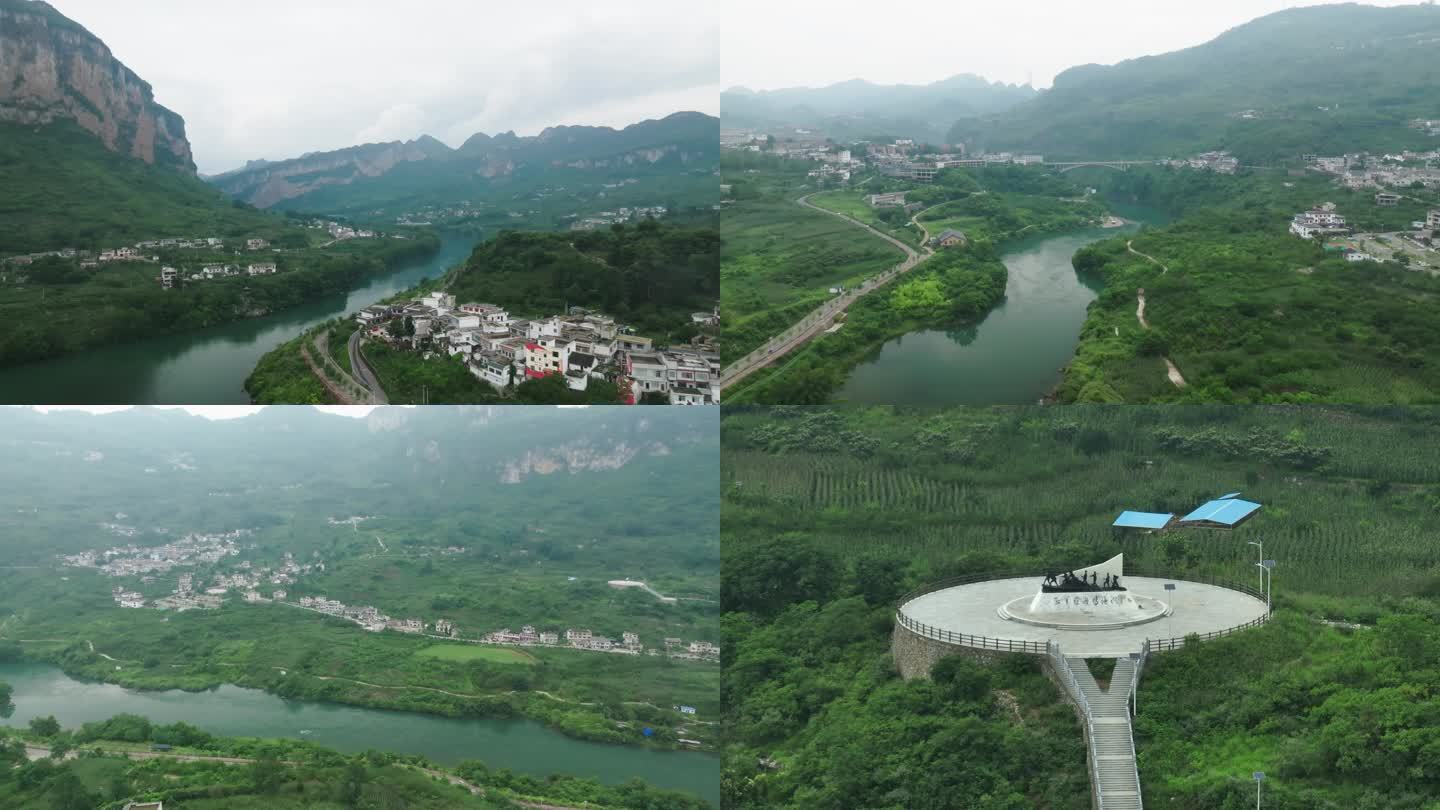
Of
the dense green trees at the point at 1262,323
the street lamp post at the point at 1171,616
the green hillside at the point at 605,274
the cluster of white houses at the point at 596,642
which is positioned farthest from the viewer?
the cluster of white houses at the point at 596,642

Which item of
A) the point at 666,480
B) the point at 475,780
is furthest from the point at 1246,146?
the point at 475,780

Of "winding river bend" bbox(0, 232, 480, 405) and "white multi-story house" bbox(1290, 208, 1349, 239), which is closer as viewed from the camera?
"winding river bend" bbox(0, 232, 480, 405)

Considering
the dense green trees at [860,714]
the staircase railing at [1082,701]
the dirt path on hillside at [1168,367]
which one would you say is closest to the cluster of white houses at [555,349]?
the dense green trees at [860,714]

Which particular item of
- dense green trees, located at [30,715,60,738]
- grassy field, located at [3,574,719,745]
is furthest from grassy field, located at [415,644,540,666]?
dense green trees, located at [30,715,60,738]

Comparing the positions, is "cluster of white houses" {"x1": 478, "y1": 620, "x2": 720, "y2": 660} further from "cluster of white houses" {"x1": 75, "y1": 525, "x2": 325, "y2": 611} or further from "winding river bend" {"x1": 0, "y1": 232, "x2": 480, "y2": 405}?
"winding river bend" {"x1": 0, "y1": 232, "x2": 480, "y2": 405}

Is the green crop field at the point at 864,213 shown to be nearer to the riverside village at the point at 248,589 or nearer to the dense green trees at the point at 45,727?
the riverside village at the point at 248,589
